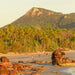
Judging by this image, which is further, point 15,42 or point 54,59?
point 15,42

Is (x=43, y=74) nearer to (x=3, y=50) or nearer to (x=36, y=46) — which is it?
(x=3, y=50)

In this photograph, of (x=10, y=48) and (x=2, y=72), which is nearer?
(x=2, y=72)

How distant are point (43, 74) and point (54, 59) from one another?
44.6 ft

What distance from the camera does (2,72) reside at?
32.6 m

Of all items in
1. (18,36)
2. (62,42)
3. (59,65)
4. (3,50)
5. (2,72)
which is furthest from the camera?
(62,42)

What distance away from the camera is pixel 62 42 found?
5842 inches

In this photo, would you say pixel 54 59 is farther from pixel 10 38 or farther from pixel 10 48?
pixel 10 38

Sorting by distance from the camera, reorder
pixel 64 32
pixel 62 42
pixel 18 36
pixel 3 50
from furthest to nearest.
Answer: pixel 64 32 < pixel 62 42 < pixel 18 36 < pixel 3 50

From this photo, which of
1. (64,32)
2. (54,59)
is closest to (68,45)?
(64,32)

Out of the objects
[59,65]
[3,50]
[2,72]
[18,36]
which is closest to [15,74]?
[2,72]

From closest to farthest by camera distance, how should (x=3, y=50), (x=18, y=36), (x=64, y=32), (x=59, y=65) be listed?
1. (x=59, y=65)
2. (x=3, y=50)
3. (x=18, y=36)
4. (x=64, y=32)

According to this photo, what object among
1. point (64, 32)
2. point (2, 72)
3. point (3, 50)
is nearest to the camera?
point (2, 72)

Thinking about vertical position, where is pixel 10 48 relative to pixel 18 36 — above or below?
below

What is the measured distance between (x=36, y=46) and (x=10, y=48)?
2070 centimetres
